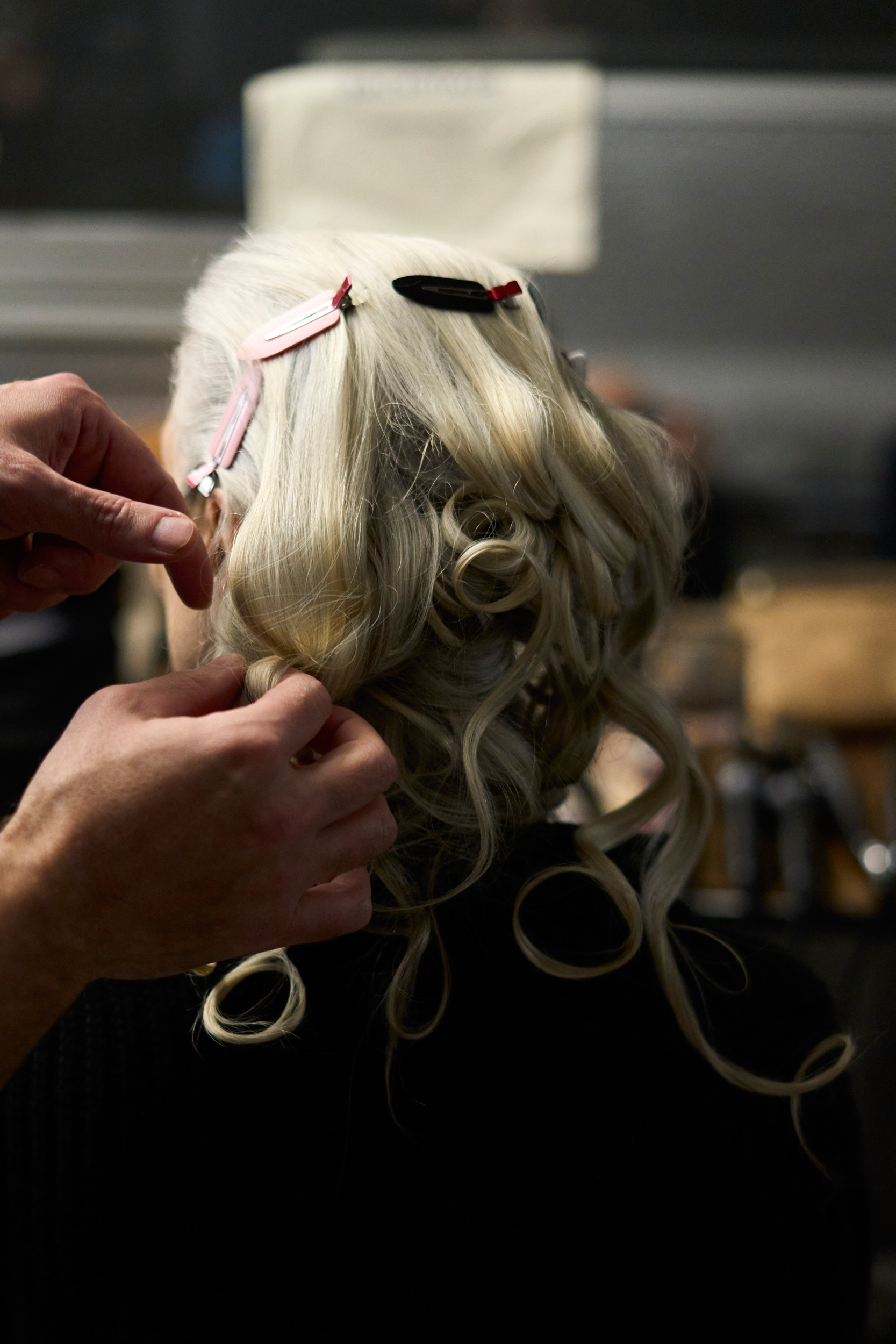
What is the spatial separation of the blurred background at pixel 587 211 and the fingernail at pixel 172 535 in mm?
1054

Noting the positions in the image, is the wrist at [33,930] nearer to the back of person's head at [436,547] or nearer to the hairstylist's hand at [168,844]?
the hairstylist's hand at [168,844]

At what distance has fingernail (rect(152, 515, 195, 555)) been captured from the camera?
1.80 ft

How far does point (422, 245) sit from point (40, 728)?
1.14 meters

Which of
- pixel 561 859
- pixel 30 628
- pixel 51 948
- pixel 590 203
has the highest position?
pixel 590 203

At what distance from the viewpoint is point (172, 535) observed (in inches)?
21.6

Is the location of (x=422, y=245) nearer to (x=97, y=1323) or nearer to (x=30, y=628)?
(x=97, y=1323)

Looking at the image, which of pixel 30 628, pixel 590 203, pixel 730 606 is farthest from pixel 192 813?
pixel 590 203

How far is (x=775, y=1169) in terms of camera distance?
62cm

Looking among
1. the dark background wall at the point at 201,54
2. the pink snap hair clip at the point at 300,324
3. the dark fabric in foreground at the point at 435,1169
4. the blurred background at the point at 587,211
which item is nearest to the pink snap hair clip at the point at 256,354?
the pink snap hair clip at the point at 300,324

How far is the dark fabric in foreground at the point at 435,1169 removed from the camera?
558 millimetres

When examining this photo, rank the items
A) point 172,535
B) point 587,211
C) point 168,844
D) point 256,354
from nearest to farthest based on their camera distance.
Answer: point 168,844
point 172,535
point 256,354
point 587,211

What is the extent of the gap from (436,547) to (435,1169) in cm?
41

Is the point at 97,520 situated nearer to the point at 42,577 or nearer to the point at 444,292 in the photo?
the point at 42,577

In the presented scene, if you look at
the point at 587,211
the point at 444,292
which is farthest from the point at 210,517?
the point at 587,211
